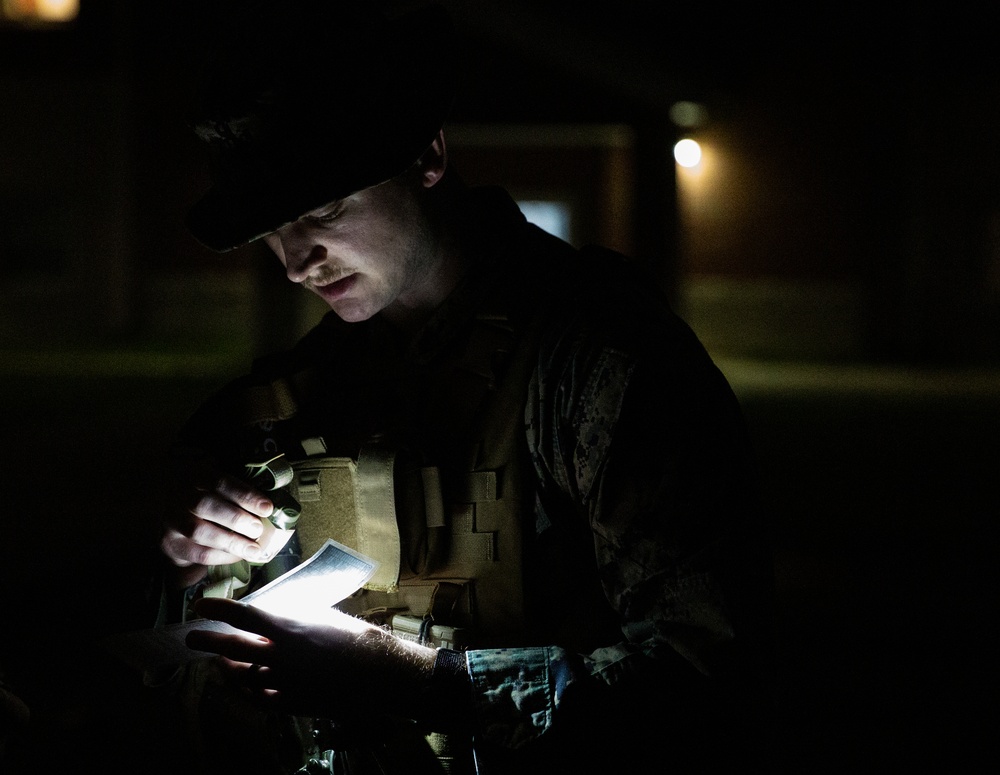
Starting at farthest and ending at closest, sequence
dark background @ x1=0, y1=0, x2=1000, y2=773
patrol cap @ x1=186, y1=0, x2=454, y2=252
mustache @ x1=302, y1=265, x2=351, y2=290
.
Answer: dark background @ x1=0, y1=0, x2=1000, y2=773
mustache @ x1=302, y1=265, x2=351, y2=290
patrol cap @ x1=186, y1=0, x2=454, y2=252

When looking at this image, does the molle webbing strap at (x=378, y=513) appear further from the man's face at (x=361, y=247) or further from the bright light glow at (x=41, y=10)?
the bright light glow at (x=41, y=10)

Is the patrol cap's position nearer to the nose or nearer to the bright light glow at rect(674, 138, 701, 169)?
the nose

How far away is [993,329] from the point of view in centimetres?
1780

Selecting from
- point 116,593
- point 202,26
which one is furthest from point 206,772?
point 202,26

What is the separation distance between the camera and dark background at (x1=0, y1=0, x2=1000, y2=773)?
394cm

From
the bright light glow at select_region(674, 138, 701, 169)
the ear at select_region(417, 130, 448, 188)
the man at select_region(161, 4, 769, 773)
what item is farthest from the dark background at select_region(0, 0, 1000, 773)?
the bright light glow at select_region(674, 138, 701, 169)

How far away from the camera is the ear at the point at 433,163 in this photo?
1.80 m

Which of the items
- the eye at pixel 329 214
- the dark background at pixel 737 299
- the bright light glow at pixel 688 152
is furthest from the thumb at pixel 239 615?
the bright light glow at pixel 688 152

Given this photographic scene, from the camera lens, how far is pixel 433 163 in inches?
71.5

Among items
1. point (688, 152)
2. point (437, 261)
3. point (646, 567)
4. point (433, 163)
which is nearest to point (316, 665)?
point (646, 567)

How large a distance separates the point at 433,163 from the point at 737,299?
1709cm

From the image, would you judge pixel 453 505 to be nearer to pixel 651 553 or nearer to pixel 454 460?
pixel 454 460

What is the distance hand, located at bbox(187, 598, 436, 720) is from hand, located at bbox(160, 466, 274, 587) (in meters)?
0.29

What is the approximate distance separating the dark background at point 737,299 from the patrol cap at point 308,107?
2.33ft
